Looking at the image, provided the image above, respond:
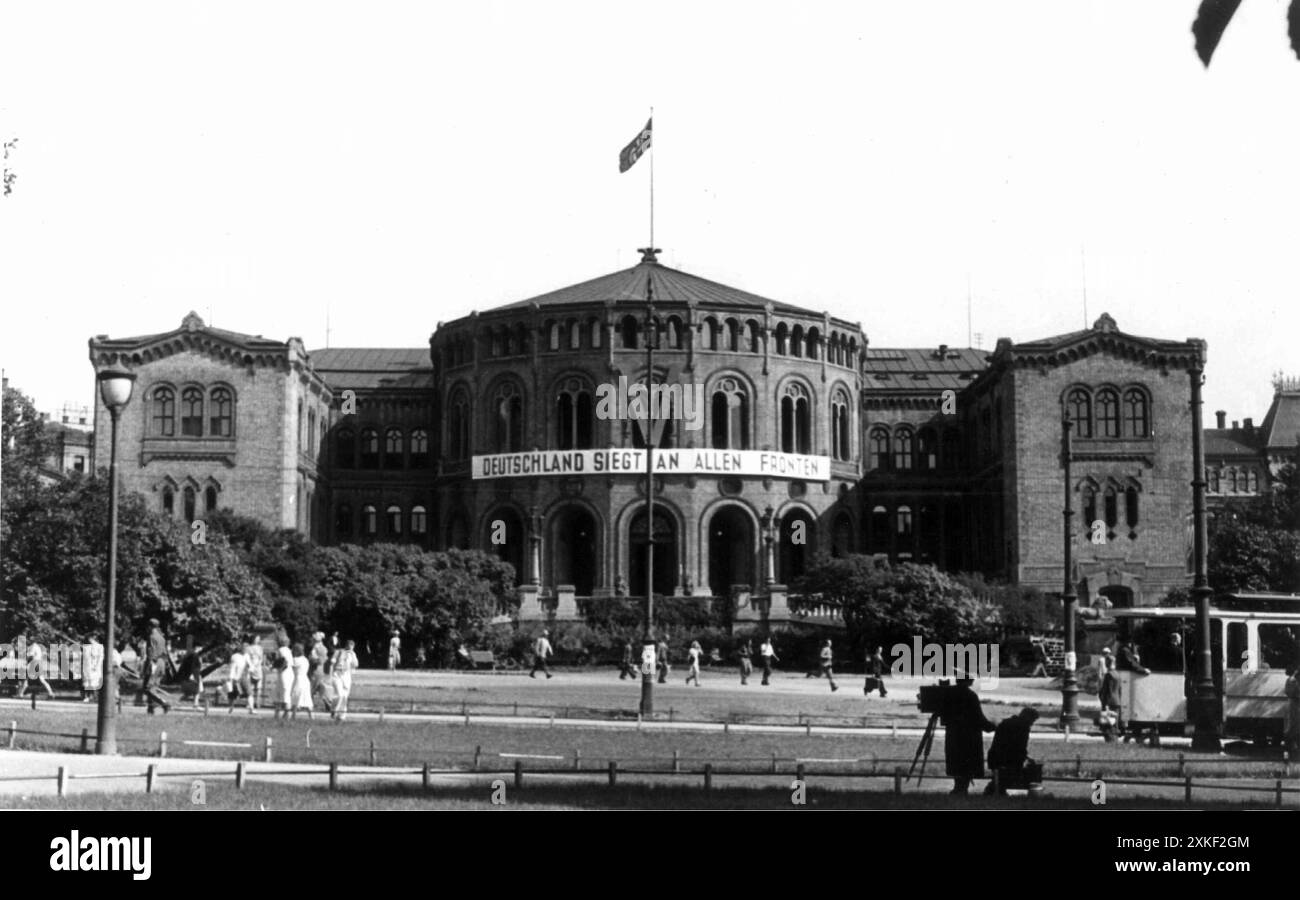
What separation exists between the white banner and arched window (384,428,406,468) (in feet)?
30.7

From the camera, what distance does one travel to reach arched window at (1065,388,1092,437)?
61.6 m

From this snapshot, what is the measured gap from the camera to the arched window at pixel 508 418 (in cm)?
6656

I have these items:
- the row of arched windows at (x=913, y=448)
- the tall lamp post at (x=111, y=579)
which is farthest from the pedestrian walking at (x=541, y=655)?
the row of arched windows at (x=913, y=448)

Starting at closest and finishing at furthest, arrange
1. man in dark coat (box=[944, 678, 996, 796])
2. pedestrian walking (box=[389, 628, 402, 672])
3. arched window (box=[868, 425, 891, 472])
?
man in dark coat (box=[944, 678, 996, 796])
pedestrian walking (box=[389, 628, 402, 672])
arched window (box=[868, 425, 891, 472])

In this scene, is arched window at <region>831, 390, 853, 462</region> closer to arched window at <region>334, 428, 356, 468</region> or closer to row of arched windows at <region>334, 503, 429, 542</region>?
row of arched windows at <region>334, 503, 429, 542</region>

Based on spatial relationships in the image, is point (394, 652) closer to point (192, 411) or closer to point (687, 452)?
point (687, 452)

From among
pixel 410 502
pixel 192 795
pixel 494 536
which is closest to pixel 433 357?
pixel 410 502

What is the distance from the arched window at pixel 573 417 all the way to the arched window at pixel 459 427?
5.28 metres

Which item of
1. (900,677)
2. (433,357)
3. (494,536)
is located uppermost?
(433,357)

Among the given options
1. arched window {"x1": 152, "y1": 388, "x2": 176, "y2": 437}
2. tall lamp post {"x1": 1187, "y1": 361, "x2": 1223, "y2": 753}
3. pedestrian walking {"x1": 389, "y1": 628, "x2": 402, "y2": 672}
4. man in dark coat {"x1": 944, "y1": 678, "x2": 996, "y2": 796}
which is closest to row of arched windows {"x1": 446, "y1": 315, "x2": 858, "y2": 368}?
arched window {"x1": 152, "y1": 388, "x2": 176, "y2": 437}

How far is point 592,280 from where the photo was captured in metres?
68.1

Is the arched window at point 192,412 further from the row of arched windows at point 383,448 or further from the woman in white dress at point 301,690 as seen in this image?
the woman in white dress at point 301,690

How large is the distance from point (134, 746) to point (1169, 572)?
1878 inches
